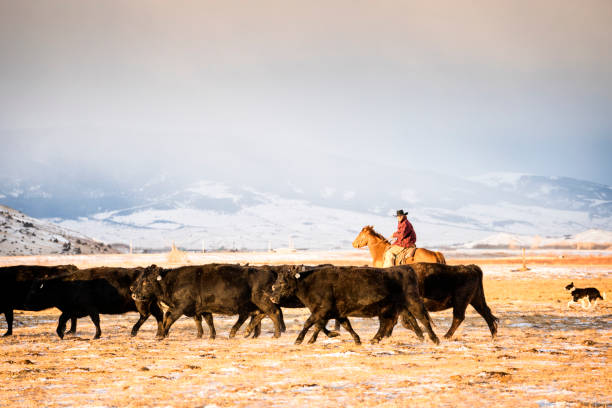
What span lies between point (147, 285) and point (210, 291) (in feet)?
4.29

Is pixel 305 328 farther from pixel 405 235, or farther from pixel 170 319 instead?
pixel 405 235

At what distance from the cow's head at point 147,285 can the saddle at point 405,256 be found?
20.0 feet

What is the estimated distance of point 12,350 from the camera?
12305 mm

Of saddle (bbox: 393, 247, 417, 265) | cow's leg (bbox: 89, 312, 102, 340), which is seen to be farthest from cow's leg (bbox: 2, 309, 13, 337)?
saddle (bbox: 393, 247, 417, 265)

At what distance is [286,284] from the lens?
13117 millimetres

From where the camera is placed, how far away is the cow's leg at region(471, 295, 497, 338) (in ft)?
44.2

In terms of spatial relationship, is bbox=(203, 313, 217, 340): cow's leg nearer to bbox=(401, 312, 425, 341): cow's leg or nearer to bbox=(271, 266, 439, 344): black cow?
bbox=(271, 266, 439, 344): black cow

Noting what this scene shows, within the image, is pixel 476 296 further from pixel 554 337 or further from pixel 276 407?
pixel 276 407

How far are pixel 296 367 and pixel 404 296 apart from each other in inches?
131

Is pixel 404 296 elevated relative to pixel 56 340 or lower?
elevated

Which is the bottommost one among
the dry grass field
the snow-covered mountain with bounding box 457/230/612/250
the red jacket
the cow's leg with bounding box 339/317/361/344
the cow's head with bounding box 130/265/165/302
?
the dry grass field

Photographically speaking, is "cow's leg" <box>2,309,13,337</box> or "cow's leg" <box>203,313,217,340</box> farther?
"cow's leg" <box>2,309,13,337</box>

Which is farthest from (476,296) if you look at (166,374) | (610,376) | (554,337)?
(166,374)

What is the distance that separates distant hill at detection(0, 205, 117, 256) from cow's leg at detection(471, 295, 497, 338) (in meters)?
58.9
